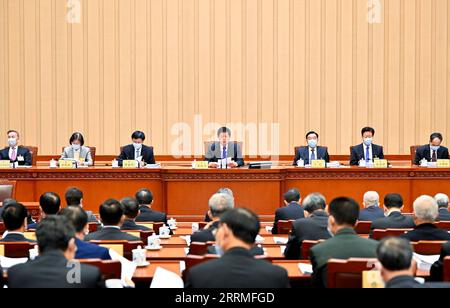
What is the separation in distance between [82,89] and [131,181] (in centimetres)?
390

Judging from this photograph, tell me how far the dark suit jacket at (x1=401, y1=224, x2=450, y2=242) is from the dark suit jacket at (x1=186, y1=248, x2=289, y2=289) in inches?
71.7

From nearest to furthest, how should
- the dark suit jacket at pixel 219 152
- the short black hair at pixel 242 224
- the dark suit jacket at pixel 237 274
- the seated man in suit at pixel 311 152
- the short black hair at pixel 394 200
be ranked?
the dark suit jacket at pixel 237 274 < the short black hair at pixel 242 224 < the short black hair at pixel 394 200 < the dark suit jacket at pixel 219 152 < the seated man in suit at pixel 311 152

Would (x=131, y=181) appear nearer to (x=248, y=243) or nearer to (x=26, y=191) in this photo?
(x=26, y=191)

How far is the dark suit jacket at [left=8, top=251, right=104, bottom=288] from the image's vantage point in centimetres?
281

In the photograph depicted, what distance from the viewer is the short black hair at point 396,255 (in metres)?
2.67

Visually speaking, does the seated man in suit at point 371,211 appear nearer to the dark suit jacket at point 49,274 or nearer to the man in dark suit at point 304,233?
the man in dark suit at point 304,233

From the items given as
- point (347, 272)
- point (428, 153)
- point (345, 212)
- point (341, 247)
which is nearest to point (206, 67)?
point (428, 153)

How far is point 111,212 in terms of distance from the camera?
4527mm

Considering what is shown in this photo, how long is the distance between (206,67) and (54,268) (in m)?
9.44

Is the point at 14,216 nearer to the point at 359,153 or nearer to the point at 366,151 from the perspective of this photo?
the point at 359,153

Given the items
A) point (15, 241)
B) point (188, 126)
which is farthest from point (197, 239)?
point (188, 126)

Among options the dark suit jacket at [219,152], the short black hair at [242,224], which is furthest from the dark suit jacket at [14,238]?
the dark suit jacket at [219,152]

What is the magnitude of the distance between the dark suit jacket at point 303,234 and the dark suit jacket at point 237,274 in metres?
1.74

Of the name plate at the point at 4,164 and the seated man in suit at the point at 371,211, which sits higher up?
the name plate at the point at 4,164
